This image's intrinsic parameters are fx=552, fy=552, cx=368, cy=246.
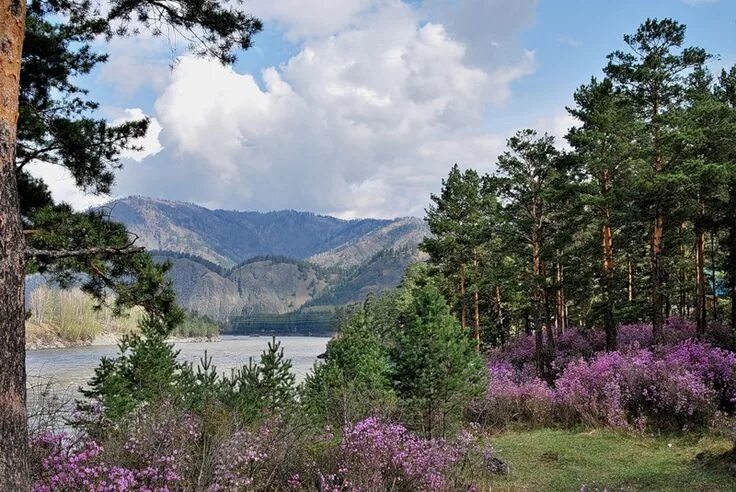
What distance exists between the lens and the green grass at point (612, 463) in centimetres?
805

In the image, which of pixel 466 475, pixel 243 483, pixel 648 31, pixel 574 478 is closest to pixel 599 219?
pixel 648 31

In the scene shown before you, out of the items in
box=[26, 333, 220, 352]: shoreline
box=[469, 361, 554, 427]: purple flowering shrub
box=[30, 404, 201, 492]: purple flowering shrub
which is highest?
box=[30, 404, 201, 492]: purple flowering shrub

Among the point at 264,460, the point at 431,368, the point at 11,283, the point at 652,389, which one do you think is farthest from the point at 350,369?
the point at 11,283

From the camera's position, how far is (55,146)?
7496 millimetres

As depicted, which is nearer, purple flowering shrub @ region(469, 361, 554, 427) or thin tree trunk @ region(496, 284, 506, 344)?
purple flowering shrub @ region(469, 361, 554, 427)

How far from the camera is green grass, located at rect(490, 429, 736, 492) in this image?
8.05 meters

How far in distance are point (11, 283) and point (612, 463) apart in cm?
970

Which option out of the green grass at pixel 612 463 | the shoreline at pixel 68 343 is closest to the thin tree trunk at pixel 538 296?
the green grass at pixel 612 463

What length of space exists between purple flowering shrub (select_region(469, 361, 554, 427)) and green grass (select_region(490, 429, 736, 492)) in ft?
5.27

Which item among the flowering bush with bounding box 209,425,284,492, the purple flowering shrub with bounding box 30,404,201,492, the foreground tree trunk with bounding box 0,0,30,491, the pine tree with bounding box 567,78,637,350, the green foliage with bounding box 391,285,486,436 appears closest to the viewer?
the foreground tree trunk with bounding box 0,0,30,491

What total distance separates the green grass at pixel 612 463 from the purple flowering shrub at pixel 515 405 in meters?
1.61

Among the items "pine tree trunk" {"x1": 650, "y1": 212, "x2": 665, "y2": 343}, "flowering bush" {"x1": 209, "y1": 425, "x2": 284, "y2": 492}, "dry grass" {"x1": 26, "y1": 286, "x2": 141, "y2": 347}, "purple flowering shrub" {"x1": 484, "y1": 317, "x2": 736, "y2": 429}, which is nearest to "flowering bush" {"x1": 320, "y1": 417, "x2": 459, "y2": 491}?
"flowering bush" {"x1": 209, "y1": 425, "x2": 284, "y2": 492}

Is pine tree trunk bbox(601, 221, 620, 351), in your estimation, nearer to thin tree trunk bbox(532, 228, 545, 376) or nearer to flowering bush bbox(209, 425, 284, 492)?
thin tree trunk bbox(532, 228, 545, 376)

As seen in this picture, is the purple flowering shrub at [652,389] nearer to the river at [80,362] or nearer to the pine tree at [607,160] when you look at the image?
the pine tree at [607,160]
